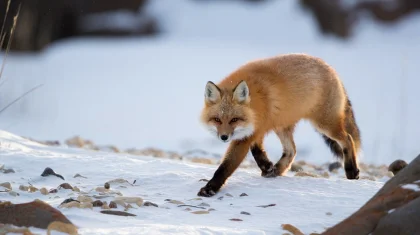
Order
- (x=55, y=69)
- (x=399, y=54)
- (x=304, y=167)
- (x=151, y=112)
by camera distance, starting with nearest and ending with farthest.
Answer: (x=304, y=167)
(x=151, y=112)
(x=55, y=69)
(x=399, y=54)

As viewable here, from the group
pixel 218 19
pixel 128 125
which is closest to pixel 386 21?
pixel 218 19

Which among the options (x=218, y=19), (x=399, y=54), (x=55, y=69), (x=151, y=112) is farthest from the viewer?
(x=218, y=19)

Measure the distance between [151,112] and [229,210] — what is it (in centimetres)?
787

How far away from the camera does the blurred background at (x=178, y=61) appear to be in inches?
380

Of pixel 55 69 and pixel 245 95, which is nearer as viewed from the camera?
pixel 245 95

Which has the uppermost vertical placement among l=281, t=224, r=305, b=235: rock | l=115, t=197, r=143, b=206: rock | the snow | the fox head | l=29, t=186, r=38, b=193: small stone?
the fox head

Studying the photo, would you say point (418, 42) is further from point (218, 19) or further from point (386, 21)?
point (218, 19)

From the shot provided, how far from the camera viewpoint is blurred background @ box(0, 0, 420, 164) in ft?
31.7

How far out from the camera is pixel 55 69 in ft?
45.8

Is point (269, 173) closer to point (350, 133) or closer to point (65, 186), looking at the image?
point (350, 133)

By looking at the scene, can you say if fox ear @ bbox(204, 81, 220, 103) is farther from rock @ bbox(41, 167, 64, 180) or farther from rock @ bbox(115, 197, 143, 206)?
rock @ bbox(115, 197, 143, 206)

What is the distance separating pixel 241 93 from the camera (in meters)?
4.74

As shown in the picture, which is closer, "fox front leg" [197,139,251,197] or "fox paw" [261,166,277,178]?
"fox front leg" [197,139,251,197]

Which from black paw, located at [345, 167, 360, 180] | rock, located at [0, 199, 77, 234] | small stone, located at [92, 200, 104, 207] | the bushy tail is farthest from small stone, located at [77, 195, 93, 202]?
the bushy tail
